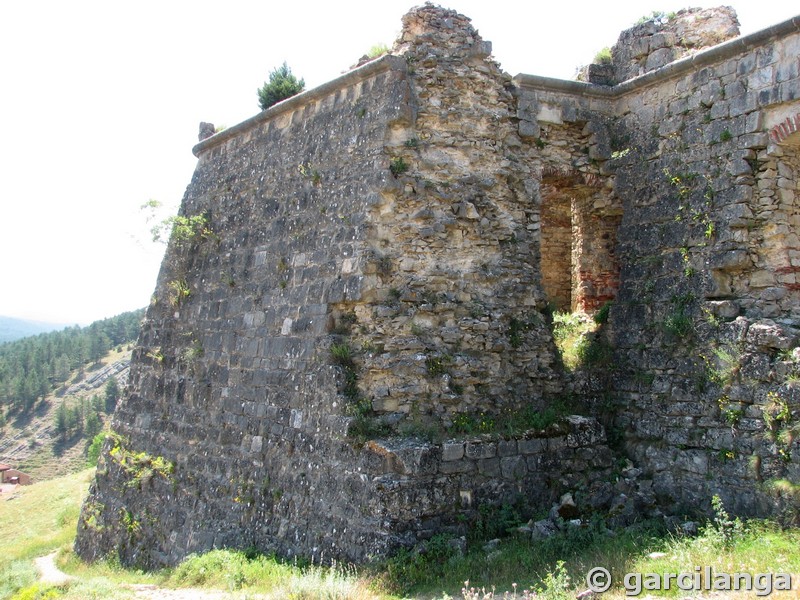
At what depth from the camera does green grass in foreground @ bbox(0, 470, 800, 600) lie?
6.38 metres

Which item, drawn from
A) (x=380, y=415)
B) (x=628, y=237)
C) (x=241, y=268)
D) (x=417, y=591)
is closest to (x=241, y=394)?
(x=241, y=268)

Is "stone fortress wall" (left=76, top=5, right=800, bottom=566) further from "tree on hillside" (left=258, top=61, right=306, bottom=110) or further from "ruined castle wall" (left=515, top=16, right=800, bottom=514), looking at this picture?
"tree on hillside" (left=258, top=61, right=306, bottom=110)

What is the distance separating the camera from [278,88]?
1212 centimetres

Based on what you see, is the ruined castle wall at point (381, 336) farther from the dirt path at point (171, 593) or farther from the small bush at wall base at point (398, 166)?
the dirt path at point (171, 593)

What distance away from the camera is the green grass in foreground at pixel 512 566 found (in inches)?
251

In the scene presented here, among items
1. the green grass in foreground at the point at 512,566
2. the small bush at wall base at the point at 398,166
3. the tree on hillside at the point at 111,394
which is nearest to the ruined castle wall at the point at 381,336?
the small bush at wall base at the point at 398,166

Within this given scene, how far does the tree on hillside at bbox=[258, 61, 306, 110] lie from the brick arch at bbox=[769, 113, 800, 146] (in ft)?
23.7

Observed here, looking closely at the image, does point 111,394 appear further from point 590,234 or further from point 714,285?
point 714,285

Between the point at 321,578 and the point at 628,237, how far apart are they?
580cm

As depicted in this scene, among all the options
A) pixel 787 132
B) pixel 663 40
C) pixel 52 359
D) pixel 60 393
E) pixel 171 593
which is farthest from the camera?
pixel 52 359

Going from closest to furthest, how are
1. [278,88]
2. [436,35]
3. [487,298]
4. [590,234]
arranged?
1. [487,298]
2. [436,35]
3. [590,234]
4. [278,88]

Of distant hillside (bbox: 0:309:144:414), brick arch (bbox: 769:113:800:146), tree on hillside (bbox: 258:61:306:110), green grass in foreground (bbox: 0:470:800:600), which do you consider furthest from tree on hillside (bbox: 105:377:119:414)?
brick arch (bbox: 769:113:800:146)

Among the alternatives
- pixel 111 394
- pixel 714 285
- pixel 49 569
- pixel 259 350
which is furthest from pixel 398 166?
pixel 111 394

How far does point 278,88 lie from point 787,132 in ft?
25.0
